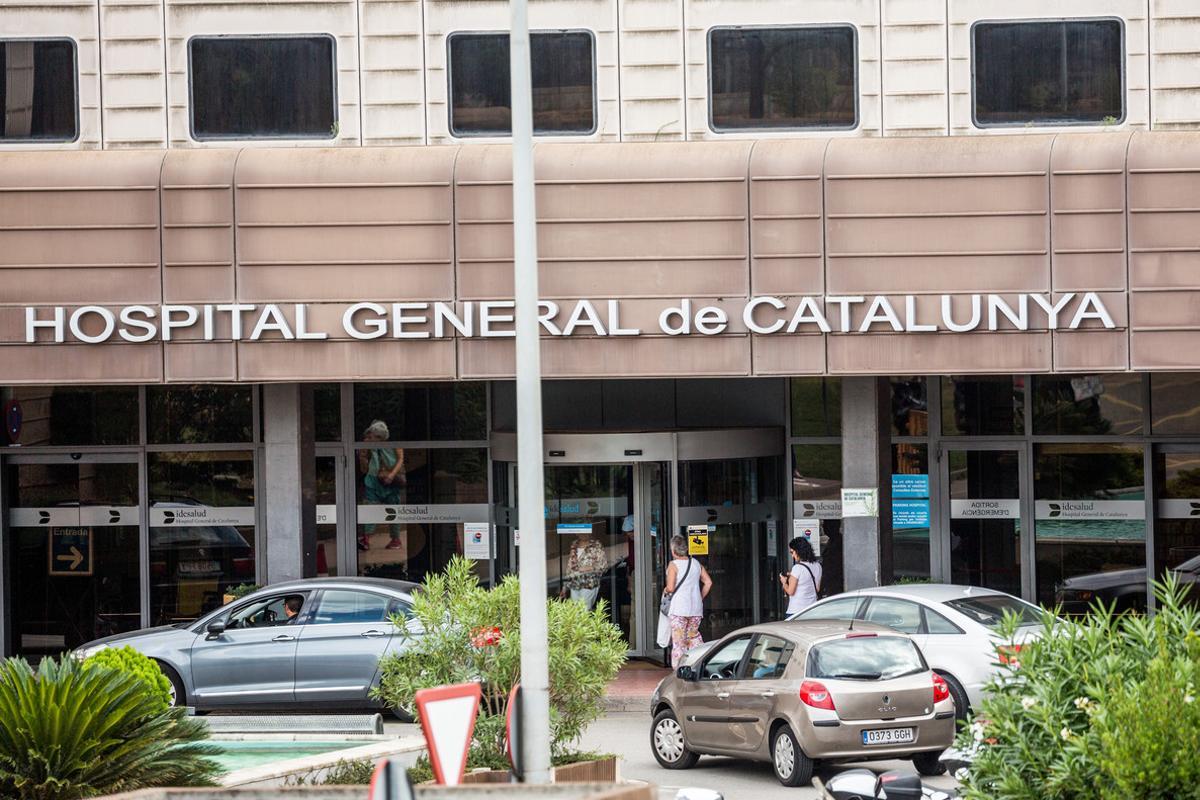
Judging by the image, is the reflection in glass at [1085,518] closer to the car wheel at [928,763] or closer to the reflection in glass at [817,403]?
the reflection in glass at [817,403]

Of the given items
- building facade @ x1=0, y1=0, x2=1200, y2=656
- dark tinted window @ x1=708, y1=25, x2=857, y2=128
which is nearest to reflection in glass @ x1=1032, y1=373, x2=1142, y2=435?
building facade @ x1=0, y1=0, x2=1200, y2=656

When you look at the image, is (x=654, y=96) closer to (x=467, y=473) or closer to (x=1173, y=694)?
(x=467, y=473)

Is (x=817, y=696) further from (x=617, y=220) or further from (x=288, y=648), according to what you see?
(x=617, y=220)

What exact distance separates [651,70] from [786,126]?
186 centimetres

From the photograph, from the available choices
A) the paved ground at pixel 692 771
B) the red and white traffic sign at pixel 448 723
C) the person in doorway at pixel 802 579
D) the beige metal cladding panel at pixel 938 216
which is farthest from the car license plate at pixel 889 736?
the beige metal cladding panel at pixel 938 216

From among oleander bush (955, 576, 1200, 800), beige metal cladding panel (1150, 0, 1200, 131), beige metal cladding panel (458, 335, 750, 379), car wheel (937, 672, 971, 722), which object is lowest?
car wheel (937, 672, 971, 722)

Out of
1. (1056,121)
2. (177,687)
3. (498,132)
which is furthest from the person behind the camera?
(498,132)

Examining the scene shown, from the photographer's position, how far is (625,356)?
20.7 metres

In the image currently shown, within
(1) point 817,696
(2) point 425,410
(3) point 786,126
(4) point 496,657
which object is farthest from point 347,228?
(1) point 817,696

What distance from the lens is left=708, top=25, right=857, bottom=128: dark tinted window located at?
20.9 m

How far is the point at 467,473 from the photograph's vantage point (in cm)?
2419

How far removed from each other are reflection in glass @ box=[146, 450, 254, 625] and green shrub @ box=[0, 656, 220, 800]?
12.7 meters

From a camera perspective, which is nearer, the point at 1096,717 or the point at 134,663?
the point at 1096,717

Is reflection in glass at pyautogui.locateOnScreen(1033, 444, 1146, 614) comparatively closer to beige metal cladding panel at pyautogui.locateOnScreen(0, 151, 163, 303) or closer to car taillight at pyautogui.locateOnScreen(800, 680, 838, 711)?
car taillight at pyautogui.locateOnScreen(800, 680, 838, 711)
